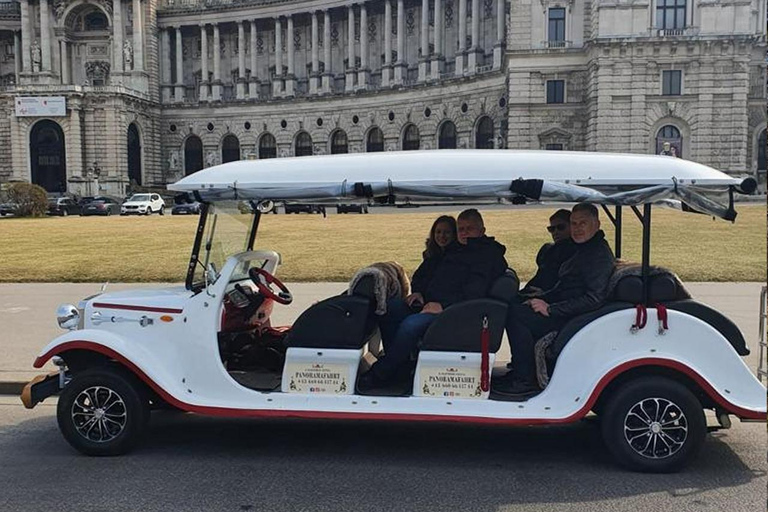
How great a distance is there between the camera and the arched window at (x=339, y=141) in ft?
274

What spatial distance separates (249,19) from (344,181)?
289 ft

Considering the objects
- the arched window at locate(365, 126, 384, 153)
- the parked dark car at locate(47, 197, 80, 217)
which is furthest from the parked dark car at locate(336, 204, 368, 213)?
the arched window at locate(365, 126, 384, 153)

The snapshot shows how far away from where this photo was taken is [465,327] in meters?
5.85

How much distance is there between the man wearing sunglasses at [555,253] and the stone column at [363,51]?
76659mm

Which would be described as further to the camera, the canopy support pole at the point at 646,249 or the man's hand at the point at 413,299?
the man's hand at the point at 413,299

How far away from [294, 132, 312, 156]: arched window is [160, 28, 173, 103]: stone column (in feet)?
56.9

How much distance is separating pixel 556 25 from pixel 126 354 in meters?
58.4

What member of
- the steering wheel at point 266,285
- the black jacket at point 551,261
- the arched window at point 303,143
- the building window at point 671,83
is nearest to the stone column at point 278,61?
the arched window at point 303,143

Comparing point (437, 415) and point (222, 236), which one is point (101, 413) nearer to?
point (222, 236)

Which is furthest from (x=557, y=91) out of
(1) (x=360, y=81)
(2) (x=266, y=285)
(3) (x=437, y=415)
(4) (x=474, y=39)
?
(3) (x=437, y=415)

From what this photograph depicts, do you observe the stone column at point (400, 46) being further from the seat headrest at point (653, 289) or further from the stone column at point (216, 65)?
the seat headrest at point (653, 289)

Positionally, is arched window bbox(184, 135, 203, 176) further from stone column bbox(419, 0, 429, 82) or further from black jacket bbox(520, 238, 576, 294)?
black jacket bbox(520, 238, 576, 294)

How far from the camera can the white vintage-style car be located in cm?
557

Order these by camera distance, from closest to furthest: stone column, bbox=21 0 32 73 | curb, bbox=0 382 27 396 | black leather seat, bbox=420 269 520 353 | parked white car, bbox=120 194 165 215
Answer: black leather seat, bbox=420 269 520 353, curb, bbox=0 382 27 396, parked white car, bbox=120 194 165 215, stone column, bbox=21 0 32 73
